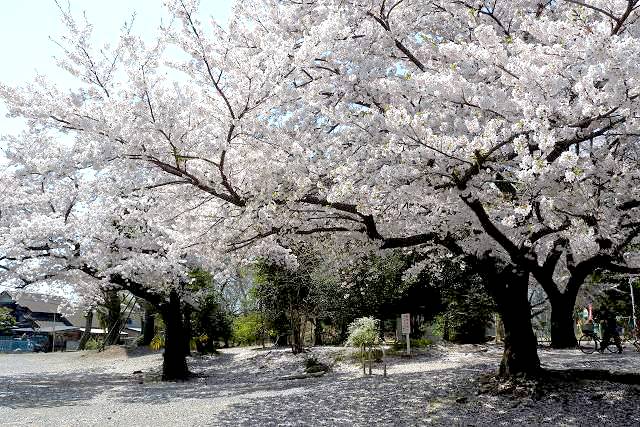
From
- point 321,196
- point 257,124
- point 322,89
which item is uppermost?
point 322,89

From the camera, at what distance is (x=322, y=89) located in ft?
24.6

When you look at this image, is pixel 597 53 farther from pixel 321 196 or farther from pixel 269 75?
pixel 321 196

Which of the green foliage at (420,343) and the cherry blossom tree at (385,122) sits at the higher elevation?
the cherry blossom tree at (385,122)

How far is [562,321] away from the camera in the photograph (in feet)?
52.9

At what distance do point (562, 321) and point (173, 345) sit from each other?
1179 centimetres

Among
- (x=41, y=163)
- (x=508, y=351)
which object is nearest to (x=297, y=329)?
(x=508, y=351)

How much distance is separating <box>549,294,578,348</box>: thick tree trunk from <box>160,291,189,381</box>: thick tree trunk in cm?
1087

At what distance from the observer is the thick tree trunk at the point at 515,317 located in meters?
8.63

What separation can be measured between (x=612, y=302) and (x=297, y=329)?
13.8m

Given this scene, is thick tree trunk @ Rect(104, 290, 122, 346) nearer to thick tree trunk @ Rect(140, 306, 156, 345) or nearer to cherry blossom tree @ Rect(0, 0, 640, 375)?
thick tree trunk @ Rect(140, 306, 156, 345)

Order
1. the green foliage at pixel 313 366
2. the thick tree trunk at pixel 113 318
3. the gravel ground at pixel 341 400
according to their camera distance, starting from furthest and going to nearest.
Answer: the thick tree trunk at pixel 113 318, the green foliage at pixel 313 366, the gravel ground at pixel 341 400

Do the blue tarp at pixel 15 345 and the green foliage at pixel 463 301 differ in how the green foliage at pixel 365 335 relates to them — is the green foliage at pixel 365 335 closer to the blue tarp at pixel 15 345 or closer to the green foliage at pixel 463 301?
the green foliage at pixel 463 301

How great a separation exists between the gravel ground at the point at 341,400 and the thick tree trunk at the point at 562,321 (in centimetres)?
110

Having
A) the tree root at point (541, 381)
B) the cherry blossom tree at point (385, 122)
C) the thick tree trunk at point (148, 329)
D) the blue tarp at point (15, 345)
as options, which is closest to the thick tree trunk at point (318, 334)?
the thick tree trunk at point (148, 329)
